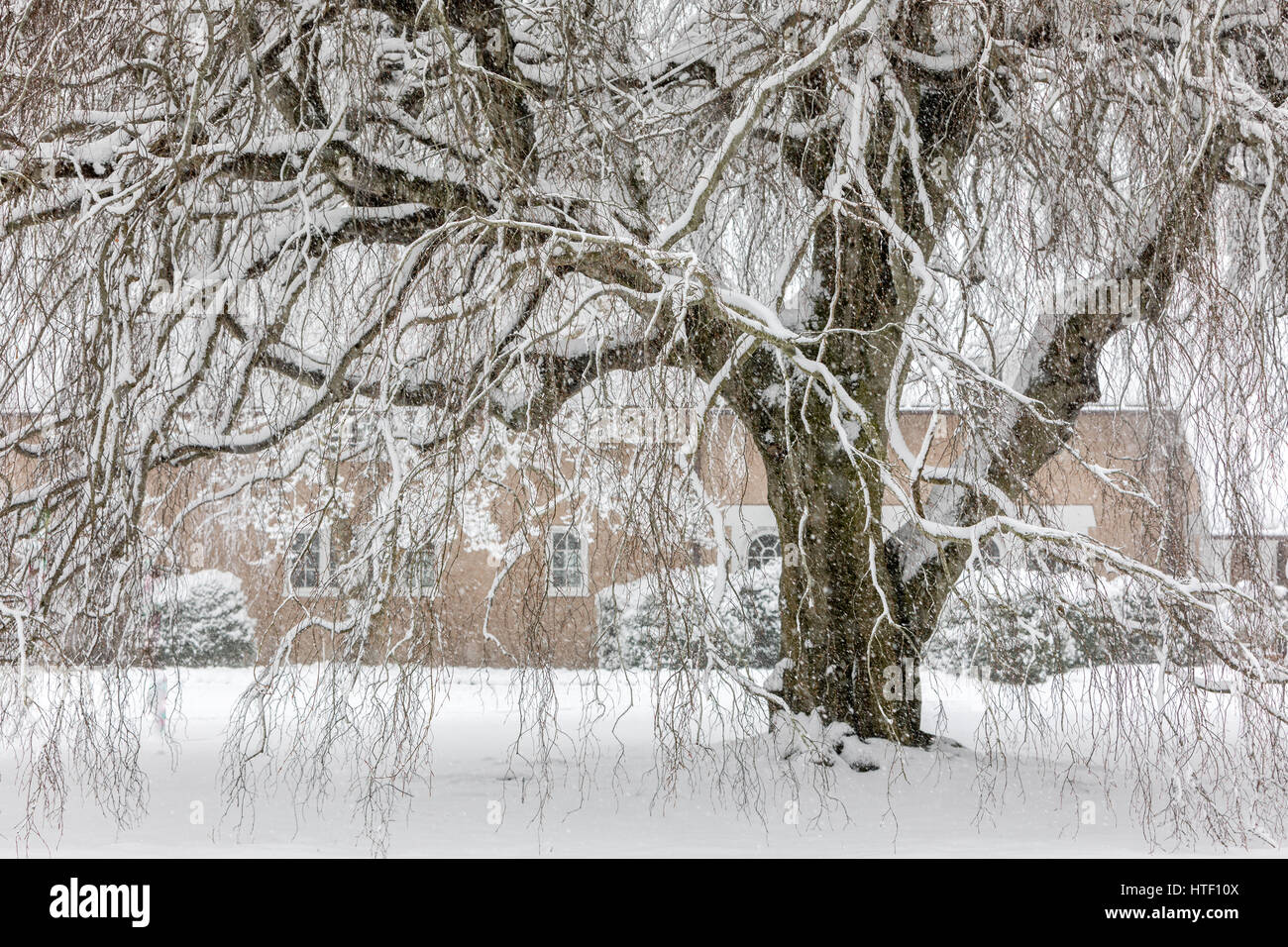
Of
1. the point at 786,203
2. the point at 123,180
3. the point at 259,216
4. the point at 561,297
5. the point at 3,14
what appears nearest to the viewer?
the point at 561,297

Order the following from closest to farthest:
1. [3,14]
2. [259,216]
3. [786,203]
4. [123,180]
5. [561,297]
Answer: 1. [561,297]
2. [3,14]
3. [123,180]
4. [259,216]
5. [786,203]

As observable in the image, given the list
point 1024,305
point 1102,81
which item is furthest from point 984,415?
point 1102,81

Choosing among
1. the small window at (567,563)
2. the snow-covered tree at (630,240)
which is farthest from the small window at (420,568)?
the small window at (567,563)

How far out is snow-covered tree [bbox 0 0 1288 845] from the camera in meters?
4.36

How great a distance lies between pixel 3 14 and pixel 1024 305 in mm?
4294

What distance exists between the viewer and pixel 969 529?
181 inches

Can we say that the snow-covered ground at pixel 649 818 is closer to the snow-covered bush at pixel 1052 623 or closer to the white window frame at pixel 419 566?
the snow-covered bush at pixel 1052 623

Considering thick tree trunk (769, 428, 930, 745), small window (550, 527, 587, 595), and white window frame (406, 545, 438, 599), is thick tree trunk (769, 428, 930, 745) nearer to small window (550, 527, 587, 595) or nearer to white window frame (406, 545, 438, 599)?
small window (550, 527, 587, 595)

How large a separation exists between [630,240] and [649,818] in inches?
113

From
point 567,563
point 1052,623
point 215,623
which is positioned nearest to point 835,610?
point 567,563

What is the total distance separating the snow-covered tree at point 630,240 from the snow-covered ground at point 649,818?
27.0 inches

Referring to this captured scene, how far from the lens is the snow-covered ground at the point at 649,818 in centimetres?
495

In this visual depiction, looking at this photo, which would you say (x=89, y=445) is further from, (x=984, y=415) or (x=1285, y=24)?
(x=1285, y=24)

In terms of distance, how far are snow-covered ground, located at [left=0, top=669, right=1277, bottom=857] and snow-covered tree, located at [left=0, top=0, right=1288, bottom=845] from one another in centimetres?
69
